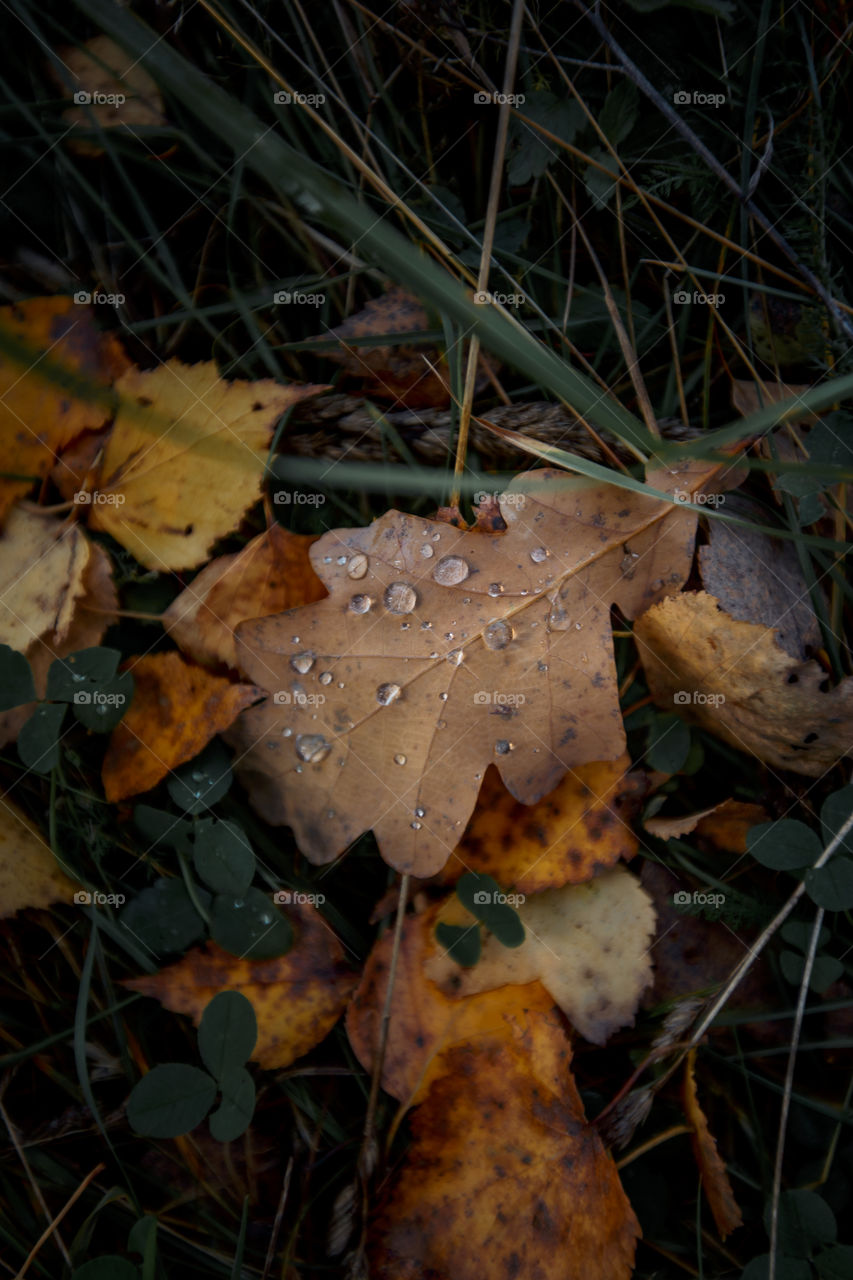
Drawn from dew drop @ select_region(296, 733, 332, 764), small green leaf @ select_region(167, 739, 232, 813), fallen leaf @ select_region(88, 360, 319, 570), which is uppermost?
fallen leaf @ select_region(88, 360, 319, 570)

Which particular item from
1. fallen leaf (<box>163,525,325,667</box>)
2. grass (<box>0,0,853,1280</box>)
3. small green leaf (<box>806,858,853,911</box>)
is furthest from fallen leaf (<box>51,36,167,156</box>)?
small green leaf (<box>806,858,853,911</box>)

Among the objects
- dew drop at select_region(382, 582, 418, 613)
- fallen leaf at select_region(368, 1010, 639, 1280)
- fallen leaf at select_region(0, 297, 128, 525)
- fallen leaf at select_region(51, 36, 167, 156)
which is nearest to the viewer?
fallen leaf at select_region(368, 1010, 639, 1280)

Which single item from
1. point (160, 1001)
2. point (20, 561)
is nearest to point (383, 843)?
point (160, 1001)

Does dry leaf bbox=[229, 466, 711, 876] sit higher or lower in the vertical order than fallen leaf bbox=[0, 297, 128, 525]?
lower

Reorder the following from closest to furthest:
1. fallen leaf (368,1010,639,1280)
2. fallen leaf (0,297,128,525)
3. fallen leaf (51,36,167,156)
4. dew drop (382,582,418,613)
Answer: fallen leaf (368,1010,639,1280), dew drop (382,582,418,613), fallen leaf (0,297,128,525), fallen leaf (51,36,167,156)

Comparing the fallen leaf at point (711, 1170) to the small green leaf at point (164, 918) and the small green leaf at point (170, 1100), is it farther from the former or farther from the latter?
the small green leaf at point (164, 918)

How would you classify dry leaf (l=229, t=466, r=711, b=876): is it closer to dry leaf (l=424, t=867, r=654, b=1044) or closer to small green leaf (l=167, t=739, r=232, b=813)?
small green leaf (l=167, t=739, r=232, b=813)

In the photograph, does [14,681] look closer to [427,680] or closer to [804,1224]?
[427,680]
